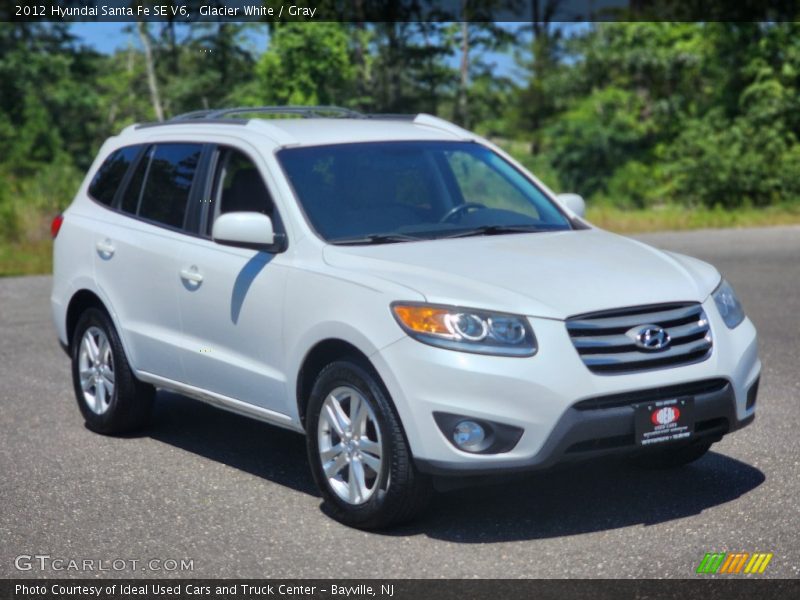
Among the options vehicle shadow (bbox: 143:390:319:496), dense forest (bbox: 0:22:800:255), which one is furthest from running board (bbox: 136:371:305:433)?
dense forest (bbox: 0:22:800:255)

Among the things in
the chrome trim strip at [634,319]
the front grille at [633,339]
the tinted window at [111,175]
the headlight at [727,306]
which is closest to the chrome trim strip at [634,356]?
the front grille at [633,339]

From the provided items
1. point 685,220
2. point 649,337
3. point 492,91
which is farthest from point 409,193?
point 492,91

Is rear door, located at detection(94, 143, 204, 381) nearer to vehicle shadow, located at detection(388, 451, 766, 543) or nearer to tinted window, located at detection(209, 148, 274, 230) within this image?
tinted window, located at detection(209, 148, 274, 230)

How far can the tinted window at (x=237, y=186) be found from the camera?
22.0 feet

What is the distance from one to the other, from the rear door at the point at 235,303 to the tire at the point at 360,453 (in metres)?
0.38

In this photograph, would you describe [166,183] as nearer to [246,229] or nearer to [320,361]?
[246,229]

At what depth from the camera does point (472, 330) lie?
5.25 metres

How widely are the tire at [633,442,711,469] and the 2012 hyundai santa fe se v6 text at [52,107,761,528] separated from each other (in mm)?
13

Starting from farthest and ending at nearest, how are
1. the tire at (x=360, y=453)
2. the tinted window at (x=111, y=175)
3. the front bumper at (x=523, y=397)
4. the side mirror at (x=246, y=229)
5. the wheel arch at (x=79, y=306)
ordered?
the tinted window at (x=111, y=175)
the wheel arch at (x=79, y=306)
the side mirror at (x=246, y=229)
the tire at (x=360, y=453)
the front bumper at (x=523, y=397)

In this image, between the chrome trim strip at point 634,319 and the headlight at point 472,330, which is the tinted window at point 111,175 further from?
the chrome trim strip at point 634,319

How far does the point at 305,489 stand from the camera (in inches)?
256

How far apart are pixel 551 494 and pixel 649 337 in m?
1.21

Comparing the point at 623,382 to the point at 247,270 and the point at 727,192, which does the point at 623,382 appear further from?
the point at 727,192

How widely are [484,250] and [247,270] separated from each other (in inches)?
45.7
